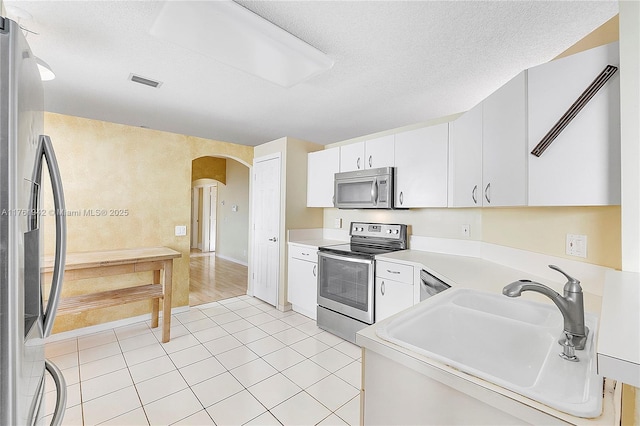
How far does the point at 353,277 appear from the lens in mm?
2883

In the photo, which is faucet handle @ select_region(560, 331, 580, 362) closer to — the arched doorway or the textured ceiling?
the textured ceiling

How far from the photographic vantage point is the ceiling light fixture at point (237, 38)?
1.57m

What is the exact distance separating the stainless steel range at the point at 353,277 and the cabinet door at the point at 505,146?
1287mm

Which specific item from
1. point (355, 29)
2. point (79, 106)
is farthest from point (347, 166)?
point (79, 106)

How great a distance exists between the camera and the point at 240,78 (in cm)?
254

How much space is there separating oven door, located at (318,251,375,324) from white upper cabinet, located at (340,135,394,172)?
1.07m

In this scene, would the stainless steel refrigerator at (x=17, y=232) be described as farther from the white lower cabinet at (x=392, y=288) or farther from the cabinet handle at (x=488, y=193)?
the white lower cabinet at (x=392, y=288)

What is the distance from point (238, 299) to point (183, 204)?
1.60m

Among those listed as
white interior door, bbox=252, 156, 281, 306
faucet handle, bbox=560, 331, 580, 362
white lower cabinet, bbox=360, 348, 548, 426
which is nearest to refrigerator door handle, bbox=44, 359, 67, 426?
white lower cabinet, bbox=360, 348, 548, 426

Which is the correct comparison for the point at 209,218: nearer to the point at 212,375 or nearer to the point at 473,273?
the point at 212,375

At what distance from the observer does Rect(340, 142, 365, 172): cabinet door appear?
324 cm

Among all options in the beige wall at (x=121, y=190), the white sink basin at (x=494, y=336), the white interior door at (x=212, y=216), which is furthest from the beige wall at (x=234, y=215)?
the white sink basin at (x=494, y=336)

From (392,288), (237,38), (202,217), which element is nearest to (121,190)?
(237,38)

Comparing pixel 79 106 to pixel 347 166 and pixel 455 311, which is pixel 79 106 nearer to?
pixel 347 166
